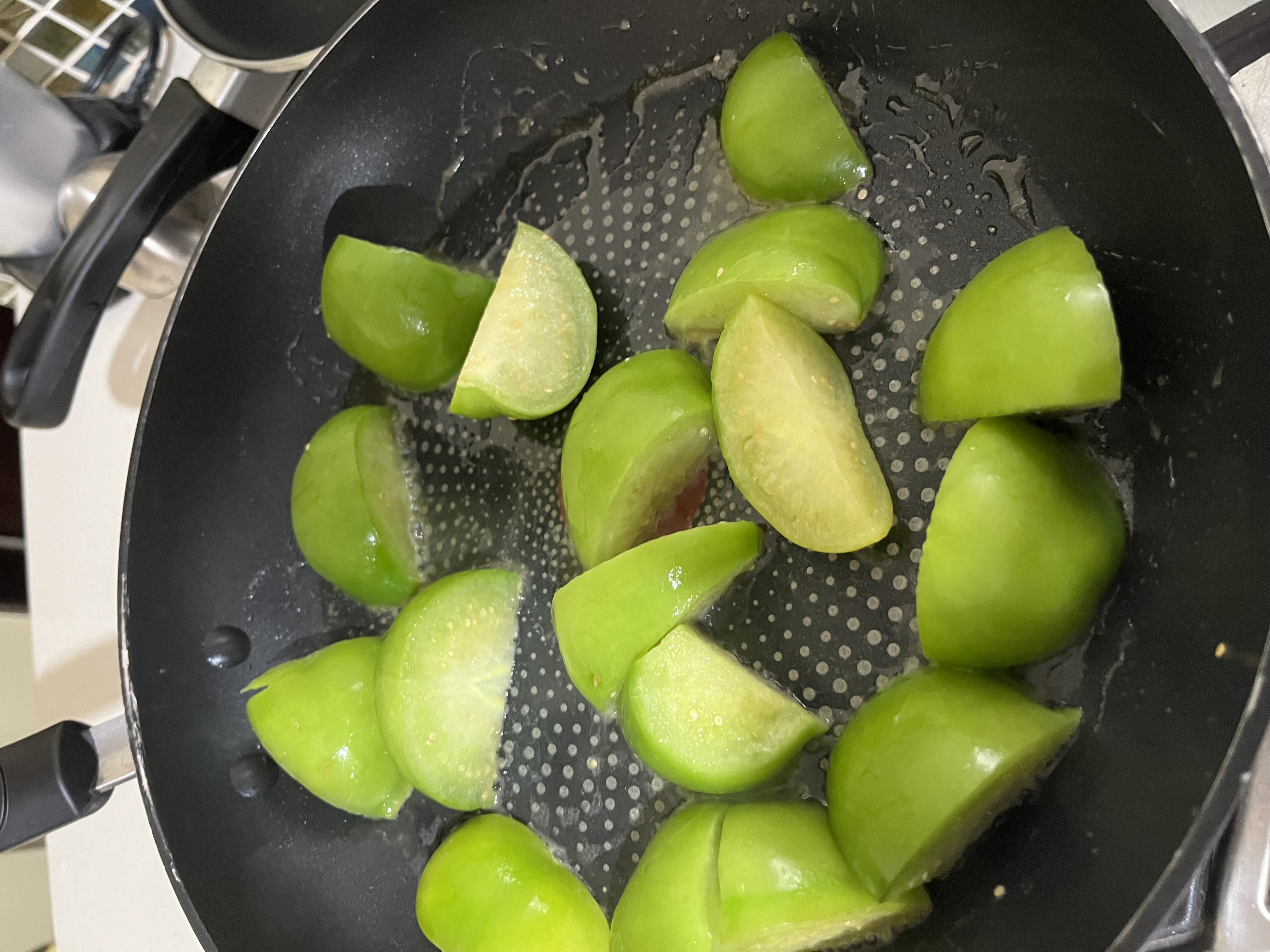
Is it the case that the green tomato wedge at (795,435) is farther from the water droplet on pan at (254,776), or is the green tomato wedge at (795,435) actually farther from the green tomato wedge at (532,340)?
the water droplet on pan at (254,776)

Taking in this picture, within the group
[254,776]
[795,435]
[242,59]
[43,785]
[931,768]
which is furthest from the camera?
[242,59]

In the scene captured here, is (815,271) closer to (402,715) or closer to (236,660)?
(402,715)

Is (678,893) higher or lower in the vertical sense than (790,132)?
lower

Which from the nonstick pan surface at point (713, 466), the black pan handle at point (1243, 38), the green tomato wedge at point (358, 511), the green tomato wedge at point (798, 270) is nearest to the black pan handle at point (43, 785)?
the nonstick pan surface at point (713, 466)

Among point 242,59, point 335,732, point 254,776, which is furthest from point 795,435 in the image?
point 242,59

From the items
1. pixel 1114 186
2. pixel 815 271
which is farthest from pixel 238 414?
pixel 1114 186

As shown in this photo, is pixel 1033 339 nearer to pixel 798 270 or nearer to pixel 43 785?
pixel 798 270
